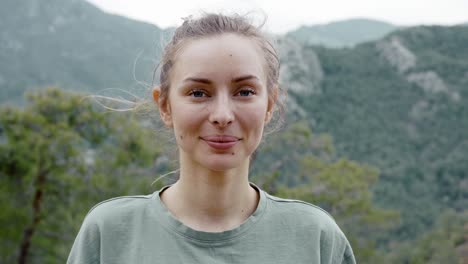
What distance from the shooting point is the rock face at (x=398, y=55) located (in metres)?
38.3

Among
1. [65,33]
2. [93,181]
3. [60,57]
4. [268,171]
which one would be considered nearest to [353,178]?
[268,171]

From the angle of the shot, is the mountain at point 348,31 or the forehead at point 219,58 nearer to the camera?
the forehead at point 219,58

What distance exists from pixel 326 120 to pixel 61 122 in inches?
913

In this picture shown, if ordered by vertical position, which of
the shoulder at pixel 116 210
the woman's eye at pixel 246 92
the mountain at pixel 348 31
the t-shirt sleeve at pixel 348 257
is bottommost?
the mountain at pixel 348 31

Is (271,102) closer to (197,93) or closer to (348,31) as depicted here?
(197,93)

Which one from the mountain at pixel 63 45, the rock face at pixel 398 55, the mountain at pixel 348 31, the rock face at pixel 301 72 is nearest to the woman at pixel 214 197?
the mountain at pixel 63 45

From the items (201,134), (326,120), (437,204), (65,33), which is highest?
(201,134)

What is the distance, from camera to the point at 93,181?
1090cm

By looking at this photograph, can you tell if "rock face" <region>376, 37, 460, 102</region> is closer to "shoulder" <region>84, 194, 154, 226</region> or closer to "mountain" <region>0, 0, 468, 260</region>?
"mountain" <region>0, 0, 468, 260</region>

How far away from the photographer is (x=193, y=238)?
124 centimetres

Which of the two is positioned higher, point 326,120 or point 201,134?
point 201,134

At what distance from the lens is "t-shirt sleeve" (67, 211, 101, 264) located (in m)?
1.27

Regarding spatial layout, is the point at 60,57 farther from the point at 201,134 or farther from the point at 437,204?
the point at 201,134

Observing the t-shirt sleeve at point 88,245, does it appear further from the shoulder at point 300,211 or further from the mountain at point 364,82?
the mountain at point 364,82
